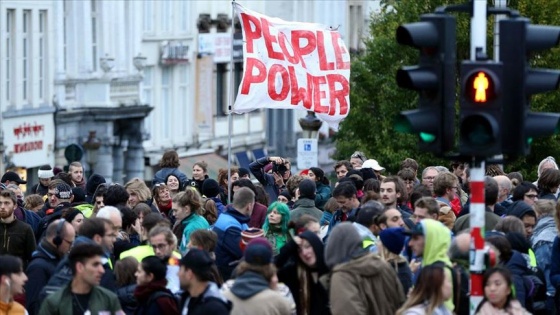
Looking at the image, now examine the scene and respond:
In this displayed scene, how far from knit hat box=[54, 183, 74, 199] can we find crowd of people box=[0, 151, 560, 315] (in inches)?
9.6

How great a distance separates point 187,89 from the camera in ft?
204

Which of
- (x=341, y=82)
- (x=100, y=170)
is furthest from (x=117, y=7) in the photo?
(x=341, y=82)

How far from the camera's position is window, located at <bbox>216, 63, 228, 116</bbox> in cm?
6519

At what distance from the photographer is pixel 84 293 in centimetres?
1465

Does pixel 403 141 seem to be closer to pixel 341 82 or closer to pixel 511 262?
pixel 341 82

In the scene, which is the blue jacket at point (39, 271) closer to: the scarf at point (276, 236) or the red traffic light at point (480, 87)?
the scarf at point (276, 236)

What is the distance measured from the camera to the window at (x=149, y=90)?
58156mm

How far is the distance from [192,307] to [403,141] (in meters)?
28.9

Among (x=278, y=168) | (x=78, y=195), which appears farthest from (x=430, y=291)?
(x=278, y=168)

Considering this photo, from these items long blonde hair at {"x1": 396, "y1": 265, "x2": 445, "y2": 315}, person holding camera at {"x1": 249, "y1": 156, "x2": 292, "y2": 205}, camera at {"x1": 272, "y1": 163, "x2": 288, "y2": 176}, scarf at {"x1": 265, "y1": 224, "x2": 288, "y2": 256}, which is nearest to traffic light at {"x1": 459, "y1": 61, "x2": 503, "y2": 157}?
long blonde hair at {"x1": 396, "y1": 265, "x2": 445, "y2": 315}

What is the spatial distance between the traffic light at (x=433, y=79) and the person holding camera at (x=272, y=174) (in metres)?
Answer: 12.0

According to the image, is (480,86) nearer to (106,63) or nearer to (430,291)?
(430,291)

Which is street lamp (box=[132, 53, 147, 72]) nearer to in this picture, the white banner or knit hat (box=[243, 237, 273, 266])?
the white banner

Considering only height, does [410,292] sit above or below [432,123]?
below
